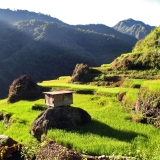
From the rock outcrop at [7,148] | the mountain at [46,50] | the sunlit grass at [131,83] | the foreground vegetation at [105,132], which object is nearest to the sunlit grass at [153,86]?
the foreground vegetation at [105,132]

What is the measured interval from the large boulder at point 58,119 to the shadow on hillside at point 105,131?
2.33ft

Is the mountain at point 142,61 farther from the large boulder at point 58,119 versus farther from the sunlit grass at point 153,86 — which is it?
the large boulder at point 58,119

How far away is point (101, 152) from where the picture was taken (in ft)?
48.1

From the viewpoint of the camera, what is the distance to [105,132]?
17.8 m

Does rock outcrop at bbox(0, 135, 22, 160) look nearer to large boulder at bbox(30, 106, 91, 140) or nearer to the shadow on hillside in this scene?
large boulder at bbox(30, 106, 91, 140)

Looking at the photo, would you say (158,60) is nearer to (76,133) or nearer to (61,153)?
(76,133)

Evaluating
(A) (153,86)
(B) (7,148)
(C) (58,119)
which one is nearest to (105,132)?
(C) (58,119)

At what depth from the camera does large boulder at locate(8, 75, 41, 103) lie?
3538cm

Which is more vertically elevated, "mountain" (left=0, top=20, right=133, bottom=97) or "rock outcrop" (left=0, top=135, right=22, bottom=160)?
"mountain" (left=0, top=20, right=133, bottom=97)

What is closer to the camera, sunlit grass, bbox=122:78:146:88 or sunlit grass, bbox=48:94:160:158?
sunlit grass, bbox=48:94:160:158

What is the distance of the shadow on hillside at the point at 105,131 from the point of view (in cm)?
1679

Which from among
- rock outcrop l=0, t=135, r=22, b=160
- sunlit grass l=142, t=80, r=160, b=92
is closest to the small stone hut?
rock outcrop l=0, t=135, r=22, b=160

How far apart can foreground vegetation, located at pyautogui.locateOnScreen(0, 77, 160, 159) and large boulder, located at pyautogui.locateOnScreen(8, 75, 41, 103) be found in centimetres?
655

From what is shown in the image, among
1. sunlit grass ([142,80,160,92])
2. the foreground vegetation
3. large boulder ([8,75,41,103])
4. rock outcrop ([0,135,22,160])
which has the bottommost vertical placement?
rock outcrop ([0,135,22,160])
